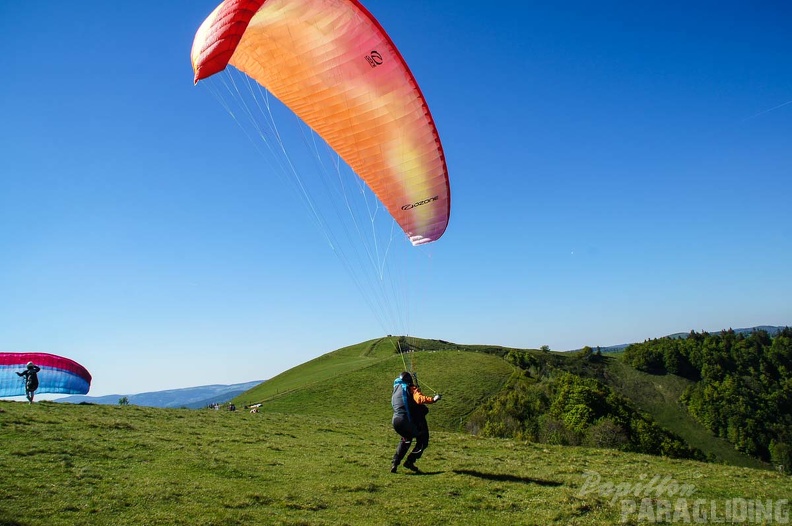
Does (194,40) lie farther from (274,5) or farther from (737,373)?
(737,373)

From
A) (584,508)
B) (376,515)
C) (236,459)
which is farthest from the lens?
(236,459)

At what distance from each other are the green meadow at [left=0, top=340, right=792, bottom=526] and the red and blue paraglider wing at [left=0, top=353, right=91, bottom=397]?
736 centimetres

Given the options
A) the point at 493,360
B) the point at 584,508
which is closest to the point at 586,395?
the point at 493,360

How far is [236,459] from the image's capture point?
11000 millimetres

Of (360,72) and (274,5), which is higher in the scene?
(274,5)

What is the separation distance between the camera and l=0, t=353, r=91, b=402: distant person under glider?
68.5 feet

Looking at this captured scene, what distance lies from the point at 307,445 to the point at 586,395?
4519 cm

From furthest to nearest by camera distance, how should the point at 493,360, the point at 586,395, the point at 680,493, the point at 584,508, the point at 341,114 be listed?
the point at 493,360 < the point at 586,395 < the point at 341,114 < the point at 680,493 < the point at 584,508

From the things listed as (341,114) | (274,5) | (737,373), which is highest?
(274,5)

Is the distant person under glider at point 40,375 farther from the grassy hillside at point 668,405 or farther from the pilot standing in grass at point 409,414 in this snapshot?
the grassy hillside at point 668,405

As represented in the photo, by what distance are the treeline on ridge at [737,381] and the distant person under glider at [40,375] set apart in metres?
→ 101
